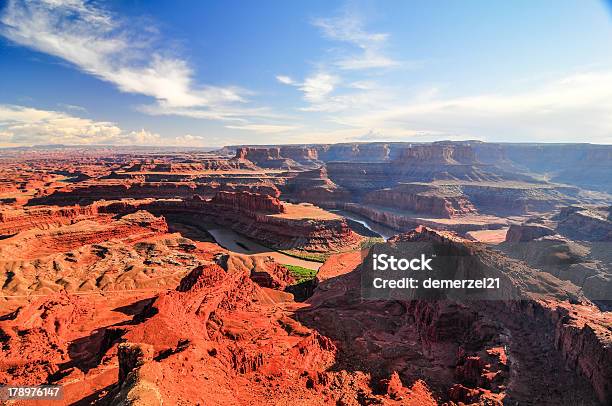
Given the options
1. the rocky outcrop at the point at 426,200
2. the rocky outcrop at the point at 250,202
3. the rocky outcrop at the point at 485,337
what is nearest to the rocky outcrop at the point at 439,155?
the rocky outcrop at the point at 426,200

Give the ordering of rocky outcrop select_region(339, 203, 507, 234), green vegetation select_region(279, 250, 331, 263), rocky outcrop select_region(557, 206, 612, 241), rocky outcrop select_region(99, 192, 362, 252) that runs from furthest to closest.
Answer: rocky outcrop select_region(339, 203, 507, 234) → rocky outcrop select_region(99, 192, 362, 252) → green vegetation select_region(279, 250, 331, 263) → rocky outcrop select_region(557, 206, 612, 241)

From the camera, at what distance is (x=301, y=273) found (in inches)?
2296

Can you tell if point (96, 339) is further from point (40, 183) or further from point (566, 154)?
point (566, 154)

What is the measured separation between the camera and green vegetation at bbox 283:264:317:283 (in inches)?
2167

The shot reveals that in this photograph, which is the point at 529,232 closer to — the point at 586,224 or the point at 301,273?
the point at 586,224

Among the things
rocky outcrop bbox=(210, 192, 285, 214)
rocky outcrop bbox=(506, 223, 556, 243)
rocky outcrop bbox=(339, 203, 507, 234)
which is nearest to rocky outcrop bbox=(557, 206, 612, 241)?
rocky outcrop bbox=(506, 223, 556, 243)

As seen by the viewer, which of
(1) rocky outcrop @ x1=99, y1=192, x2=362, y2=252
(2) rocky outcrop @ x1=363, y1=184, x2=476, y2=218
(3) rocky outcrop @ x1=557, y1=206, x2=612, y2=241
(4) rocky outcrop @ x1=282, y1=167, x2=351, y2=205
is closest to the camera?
(3) rocky outcrop @ x1=557, y1=206, x2=612, y2=241

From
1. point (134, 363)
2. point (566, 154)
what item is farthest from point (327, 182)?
point (566, 154)

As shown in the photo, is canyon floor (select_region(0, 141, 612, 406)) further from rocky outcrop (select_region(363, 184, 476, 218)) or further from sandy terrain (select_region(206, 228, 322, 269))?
rocky outcrop (select_region(363, 184, 476, 218))

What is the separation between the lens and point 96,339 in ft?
96.5

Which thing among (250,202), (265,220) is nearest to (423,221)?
(265,220)

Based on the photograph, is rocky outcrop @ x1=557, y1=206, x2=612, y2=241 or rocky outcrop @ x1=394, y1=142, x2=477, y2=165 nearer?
→ rocky outcrop @ x1=557, y1=206, x2=612, y2=241

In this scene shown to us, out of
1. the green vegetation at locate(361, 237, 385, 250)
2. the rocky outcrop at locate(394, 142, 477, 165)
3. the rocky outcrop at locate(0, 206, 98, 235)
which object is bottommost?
the green vegetation at locate(361, 237, 385, 250)

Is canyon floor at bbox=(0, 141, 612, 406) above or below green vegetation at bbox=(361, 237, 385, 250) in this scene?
above
